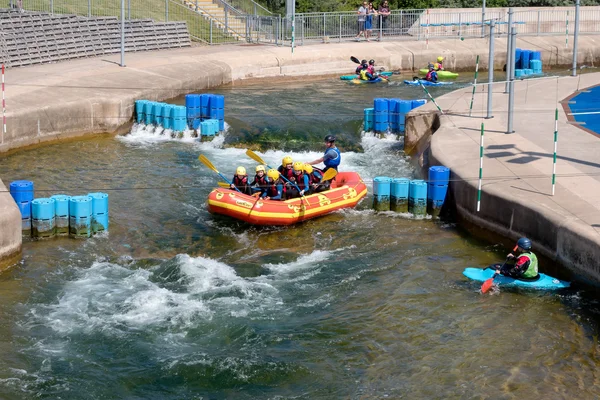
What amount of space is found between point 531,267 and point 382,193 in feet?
15.8

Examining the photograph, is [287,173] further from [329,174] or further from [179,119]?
[179,119]

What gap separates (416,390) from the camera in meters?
12.0

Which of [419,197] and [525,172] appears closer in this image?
[525,172]

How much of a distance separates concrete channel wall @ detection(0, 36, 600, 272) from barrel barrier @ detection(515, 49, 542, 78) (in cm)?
103

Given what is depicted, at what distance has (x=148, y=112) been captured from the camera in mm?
26078

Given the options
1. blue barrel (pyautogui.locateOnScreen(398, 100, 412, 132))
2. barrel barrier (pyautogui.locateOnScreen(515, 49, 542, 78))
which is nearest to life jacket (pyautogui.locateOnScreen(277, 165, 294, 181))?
blue barrel (pyautogui.locateOnScreen(398, 100, 412, 132))

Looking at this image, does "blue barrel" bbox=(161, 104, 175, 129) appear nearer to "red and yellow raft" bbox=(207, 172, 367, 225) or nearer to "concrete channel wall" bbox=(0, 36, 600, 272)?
"concrete channel wall" bbox=(0, 36, 600, 272)

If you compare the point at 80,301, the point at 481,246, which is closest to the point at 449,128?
the point at 481,246

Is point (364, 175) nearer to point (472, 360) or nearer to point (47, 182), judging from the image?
point (47, 182)

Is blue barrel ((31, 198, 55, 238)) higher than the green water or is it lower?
higher

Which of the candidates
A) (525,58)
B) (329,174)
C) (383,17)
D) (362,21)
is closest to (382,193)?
(329,174)

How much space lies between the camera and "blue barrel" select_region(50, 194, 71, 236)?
17.1 meters

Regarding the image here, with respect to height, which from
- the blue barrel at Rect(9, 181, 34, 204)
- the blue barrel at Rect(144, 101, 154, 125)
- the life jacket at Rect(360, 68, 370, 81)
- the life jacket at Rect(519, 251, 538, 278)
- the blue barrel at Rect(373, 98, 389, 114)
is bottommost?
the life jacket at Rect(519, 251, 538, 278)

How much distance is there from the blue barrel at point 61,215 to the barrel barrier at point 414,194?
20.6 feet
